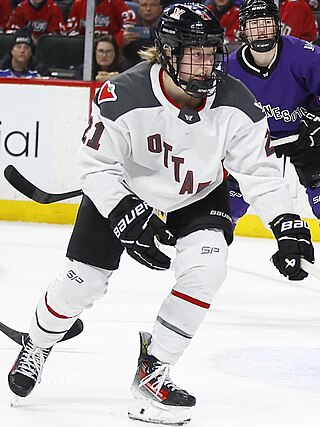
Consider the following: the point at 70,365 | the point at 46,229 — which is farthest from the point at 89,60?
the point at 70,365

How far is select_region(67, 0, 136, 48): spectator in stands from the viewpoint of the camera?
6402mm

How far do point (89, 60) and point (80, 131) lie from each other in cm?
41

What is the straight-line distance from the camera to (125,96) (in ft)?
7.62

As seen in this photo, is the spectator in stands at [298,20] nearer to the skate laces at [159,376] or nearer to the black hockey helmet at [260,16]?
the black hockey helmet at [260,16]

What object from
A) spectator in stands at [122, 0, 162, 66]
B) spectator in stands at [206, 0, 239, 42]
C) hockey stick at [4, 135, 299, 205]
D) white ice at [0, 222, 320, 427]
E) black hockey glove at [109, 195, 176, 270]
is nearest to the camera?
black hockey glove at [109, 195, 176, 270]

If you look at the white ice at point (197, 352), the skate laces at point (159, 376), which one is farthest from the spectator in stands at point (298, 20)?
the skate laces at point (159, 376)

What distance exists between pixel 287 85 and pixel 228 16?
2.70m

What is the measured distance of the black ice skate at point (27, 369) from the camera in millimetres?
2469

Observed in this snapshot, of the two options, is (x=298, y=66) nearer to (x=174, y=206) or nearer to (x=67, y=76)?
(x=174, y=206)

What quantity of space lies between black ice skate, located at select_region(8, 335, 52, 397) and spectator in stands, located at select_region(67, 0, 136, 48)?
12.8 feet

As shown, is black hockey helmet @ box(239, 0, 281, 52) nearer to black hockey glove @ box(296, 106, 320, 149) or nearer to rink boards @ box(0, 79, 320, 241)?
black hockey glove @ box(296, 106, 320, 149)

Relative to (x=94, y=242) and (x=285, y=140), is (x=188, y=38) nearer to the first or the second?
(x=94, y=242)

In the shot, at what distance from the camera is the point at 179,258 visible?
230 centimetres

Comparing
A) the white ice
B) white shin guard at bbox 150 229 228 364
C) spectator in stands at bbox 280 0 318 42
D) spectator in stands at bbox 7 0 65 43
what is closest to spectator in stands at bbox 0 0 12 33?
spectator in stands at bbox 7 0 65 43
